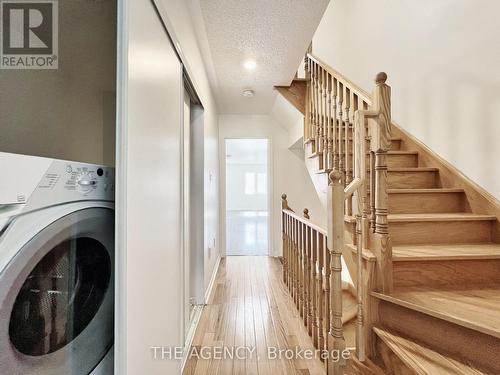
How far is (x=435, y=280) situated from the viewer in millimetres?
1446

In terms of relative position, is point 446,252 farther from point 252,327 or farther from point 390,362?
A: point 252,327

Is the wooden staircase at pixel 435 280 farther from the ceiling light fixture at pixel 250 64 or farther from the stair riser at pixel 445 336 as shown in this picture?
the ceiling light fixture at pixel 250 64

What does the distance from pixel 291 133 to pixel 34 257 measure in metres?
3.93

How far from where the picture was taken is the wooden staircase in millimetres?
1096

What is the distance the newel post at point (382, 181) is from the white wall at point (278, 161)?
2.98 m

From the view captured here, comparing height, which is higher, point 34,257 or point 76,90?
point 76,90

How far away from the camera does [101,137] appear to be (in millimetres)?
1017

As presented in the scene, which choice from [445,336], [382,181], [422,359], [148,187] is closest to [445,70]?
[382,181]

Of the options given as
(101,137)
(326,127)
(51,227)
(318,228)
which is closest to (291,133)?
(326,127)

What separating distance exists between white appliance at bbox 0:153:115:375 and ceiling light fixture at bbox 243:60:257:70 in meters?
2.15

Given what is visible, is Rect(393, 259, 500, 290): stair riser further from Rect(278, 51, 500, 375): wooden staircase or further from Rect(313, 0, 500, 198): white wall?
Rect(313, 0, 500, 198): white wall

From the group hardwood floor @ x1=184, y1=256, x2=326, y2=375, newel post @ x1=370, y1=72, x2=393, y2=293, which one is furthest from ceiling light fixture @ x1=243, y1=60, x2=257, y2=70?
hardwood floor @ x1=184, y1=256, x2=326, y2=375

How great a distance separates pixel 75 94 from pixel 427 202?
2.37 metres

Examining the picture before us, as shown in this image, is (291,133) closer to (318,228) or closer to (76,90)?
(318,228)
